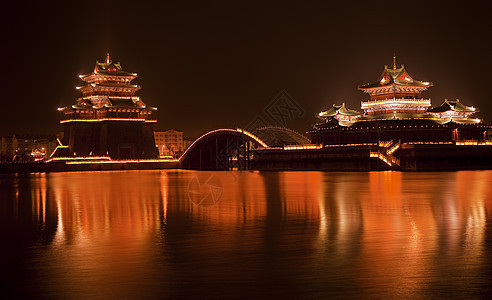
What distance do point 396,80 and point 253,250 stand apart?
2308 inches

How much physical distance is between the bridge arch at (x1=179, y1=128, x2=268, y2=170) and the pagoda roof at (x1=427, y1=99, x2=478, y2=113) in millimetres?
21575

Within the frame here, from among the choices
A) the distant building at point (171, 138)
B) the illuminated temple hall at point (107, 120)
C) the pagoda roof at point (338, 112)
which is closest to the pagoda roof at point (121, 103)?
the illuminated temple hall at point (107, 120)

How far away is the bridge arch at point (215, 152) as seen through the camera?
264 feet

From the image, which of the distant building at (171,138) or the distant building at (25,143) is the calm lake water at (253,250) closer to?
the distant building at (25,143)

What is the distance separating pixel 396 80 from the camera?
69500mm

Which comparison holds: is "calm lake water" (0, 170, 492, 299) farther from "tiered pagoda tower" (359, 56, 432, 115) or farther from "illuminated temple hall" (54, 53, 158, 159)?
"illuminated temple hall" (54, 53, 158, 159)

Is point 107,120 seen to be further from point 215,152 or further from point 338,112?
point 338,112

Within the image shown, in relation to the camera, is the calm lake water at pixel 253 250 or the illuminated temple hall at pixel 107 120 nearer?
the calm lake water at pixel 253 250

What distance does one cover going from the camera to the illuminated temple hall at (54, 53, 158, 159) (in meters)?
87.4

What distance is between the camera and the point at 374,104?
6994 centimetres

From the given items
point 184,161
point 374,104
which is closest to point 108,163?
point 184,161

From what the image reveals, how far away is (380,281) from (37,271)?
19.7 feet

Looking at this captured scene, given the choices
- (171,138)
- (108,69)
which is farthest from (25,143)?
A: (108,69)

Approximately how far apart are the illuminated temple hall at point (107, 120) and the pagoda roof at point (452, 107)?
3880cm
